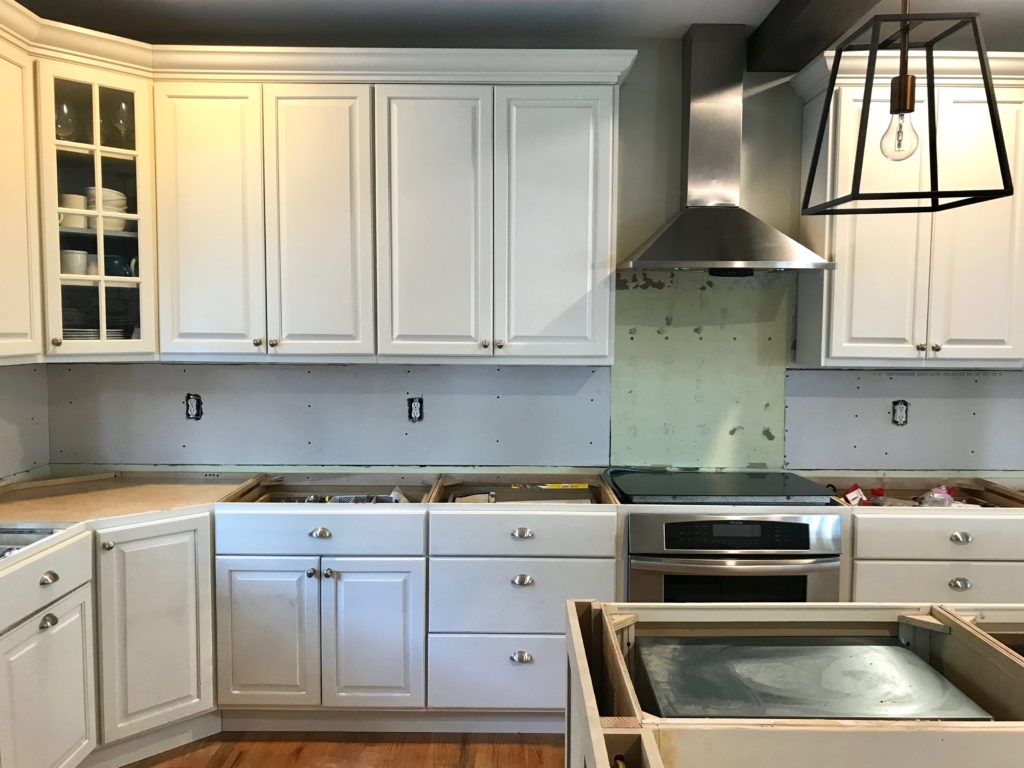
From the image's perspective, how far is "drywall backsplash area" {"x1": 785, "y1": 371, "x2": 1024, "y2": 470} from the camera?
9.61 ft

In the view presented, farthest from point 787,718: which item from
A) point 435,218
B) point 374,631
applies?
point 435,218

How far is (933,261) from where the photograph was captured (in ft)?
8.43

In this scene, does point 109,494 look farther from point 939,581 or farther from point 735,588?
point 939,581

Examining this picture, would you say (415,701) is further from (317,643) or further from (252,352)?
(252,352)

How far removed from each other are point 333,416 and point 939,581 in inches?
92.3

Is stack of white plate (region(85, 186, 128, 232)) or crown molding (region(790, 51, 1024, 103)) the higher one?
crown molding (region(790, 51, 1024, 103))

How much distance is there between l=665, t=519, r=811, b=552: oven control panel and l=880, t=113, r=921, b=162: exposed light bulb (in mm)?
1507

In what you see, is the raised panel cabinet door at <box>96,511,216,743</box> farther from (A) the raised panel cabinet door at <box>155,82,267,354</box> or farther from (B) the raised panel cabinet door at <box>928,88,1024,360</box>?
(B) the raised panel cabinet door at <box>928,88,1024,360</box>

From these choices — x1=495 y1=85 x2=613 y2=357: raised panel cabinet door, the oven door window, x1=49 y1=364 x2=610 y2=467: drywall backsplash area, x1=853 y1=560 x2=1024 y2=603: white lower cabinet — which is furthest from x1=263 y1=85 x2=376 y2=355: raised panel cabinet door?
x1=853 y1=560 x2=1024 y2=603: white lower cabinet

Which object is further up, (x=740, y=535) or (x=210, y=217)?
(x=210, y=217)

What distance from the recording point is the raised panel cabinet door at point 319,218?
2.51 m

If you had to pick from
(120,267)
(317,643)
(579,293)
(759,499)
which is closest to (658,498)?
(759,499)

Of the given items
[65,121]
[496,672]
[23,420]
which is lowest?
[496,672]

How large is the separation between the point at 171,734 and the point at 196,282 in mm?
1592
